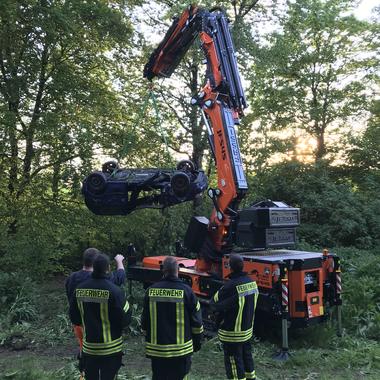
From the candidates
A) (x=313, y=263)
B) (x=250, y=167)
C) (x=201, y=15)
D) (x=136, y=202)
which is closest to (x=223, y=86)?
(x=201, y=15)

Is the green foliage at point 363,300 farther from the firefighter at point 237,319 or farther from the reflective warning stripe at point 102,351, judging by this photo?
the reflective warning stripe at point 102,351

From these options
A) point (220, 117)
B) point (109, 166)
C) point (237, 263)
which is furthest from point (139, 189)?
point (237, 263)

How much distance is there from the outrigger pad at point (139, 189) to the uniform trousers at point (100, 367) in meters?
3.52

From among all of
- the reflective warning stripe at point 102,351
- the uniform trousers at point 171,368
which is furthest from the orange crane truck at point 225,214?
the reflective warning stripe at point 102,351

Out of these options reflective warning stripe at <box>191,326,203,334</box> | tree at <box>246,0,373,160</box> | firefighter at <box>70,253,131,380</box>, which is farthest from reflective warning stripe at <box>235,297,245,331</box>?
tree at <box>246,0,373,160</box>

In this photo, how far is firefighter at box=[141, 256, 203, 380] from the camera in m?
4.34

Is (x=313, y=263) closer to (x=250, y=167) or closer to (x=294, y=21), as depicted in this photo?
(x=250, y=167)

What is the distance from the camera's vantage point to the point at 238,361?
17.2 feet

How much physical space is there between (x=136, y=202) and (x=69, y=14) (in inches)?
191

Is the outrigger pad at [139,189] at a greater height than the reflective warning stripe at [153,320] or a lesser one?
greater

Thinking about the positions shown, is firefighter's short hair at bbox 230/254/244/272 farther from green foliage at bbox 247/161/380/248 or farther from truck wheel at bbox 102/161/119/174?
green foliage at bbox 247/161/380/248

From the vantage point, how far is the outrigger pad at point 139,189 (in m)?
7.63

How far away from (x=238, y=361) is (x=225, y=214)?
3.26 m

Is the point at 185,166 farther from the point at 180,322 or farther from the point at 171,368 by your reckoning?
the point at 171,368
